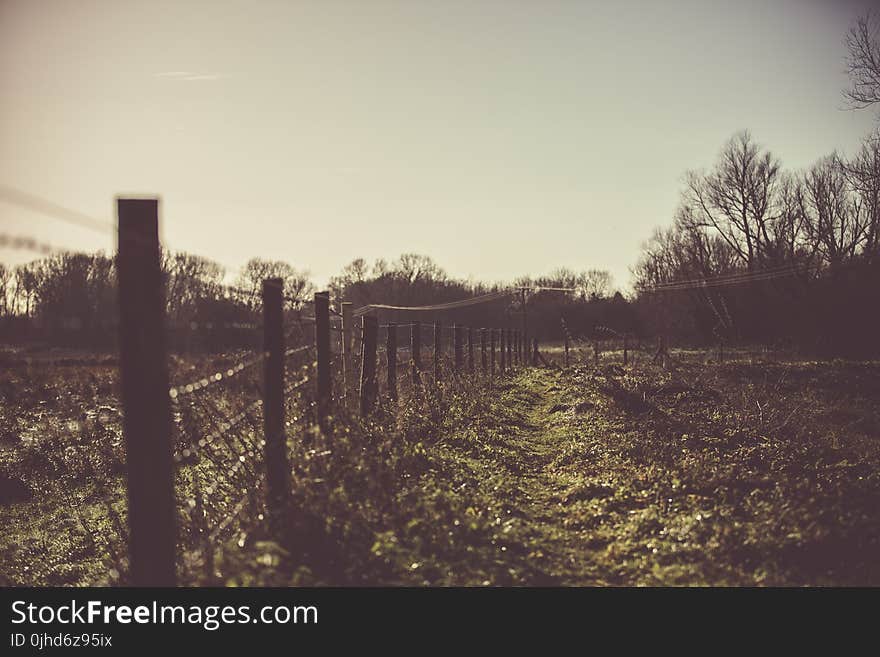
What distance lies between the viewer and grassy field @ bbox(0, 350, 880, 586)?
471 cm

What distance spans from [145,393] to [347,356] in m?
5.23

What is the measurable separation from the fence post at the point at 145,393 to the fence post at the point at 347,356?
397 centimetres

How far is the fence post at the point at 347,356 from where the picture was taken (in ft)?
26.2

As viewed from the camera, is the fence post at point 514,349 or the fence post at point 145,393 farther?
the fence post at point 514,349

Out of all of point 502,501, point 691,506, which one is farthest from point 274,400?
point 691,506

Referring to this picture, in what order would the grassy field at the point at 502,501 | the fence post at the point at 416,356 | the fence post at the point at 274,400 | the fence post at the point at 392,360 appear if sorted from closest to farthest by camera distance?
the grassy field at the point at 502,501, the fence post at the point at 274,400, the fence post at the point at 392,360, the fence post at the point at 416,356

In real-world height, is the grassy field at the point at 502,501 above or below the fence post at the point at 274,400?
below

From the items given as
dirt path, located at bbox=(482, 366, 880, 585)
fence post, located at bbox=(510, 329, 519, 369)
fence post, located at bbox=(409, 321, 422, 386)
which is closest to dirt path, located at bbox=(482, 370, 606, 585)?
dirt path, located at bbox=(482, 366, 880, 585)

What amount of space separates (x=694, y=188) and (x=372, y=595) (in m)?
55.7

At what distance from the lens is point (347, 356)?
877 cm

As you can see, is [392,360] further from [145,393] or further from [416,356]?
[145,393]

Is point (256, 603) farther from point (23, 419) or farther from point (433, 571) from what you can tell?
point (23, 419)

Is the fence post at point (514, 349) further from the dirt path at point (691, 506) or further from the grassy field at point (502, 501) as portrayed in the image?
the dirt path at point (691, 506)

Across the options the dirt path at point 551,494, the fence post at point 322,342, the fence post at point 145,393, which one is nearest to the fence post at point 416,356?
the dirt path at point 551,494
